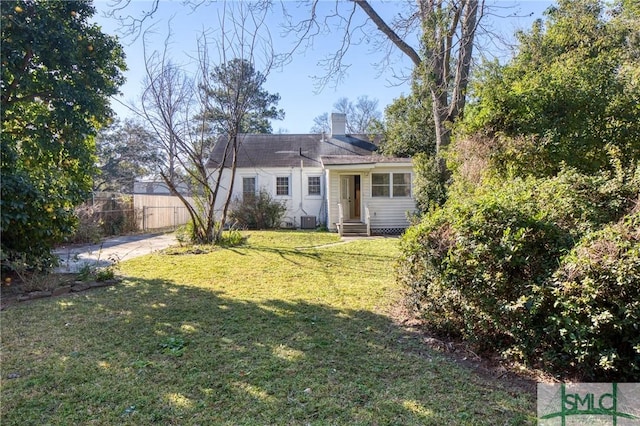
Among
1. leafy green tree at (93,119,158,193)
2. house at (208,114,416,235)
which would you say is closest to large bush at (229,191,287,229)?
house at (208,114,416,235)

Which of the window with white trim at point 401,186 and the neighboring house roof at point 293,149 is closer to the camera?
the window with white trim at point 401,186

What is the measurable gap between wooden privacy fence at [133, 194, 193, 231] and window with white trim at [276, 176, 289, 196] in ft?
21.8

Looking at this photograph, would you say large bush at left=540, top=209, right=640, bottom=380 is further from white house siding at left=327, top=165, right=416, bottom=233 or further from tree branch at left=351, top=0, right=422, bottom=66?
white house siding at left=327, top=165, right=416, bottom=233

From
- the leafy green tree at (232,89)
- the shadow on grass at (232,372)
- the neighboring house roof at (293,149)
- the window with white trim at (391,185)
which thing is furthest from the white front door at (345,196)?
the shadow on grass at (232,372)

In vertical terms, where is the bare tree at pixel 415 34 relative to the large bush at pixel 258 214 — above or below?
above

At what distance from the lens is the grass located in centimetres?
254

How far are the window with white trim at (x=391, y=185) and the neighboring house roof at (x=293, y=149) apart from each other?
326 centimetres

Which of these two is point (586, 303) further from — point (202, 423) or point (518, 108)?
point (518, 108)

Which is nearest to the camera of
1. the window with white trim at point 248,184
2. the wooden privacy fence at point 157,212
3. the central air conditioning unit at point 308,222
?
the wooden privacy fence at point 157,212

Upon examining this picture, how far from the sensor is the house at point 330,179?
50.4ft

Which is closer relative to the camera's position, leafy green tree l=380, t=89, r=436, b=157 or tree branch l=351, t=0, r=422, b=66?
tree branch l=351, t=0, r=422, b=66

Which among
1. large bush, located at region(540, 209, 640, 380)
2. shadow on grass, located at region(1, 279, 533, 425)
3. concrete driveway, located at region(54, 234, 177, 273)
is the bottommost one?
shadow on grass, located at region(1, 279, 533, 425)

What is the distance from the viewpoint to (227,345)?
374cm

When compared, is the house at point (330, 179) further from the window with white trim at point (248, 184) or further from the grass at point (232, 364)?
the grass at point (232, 364)
